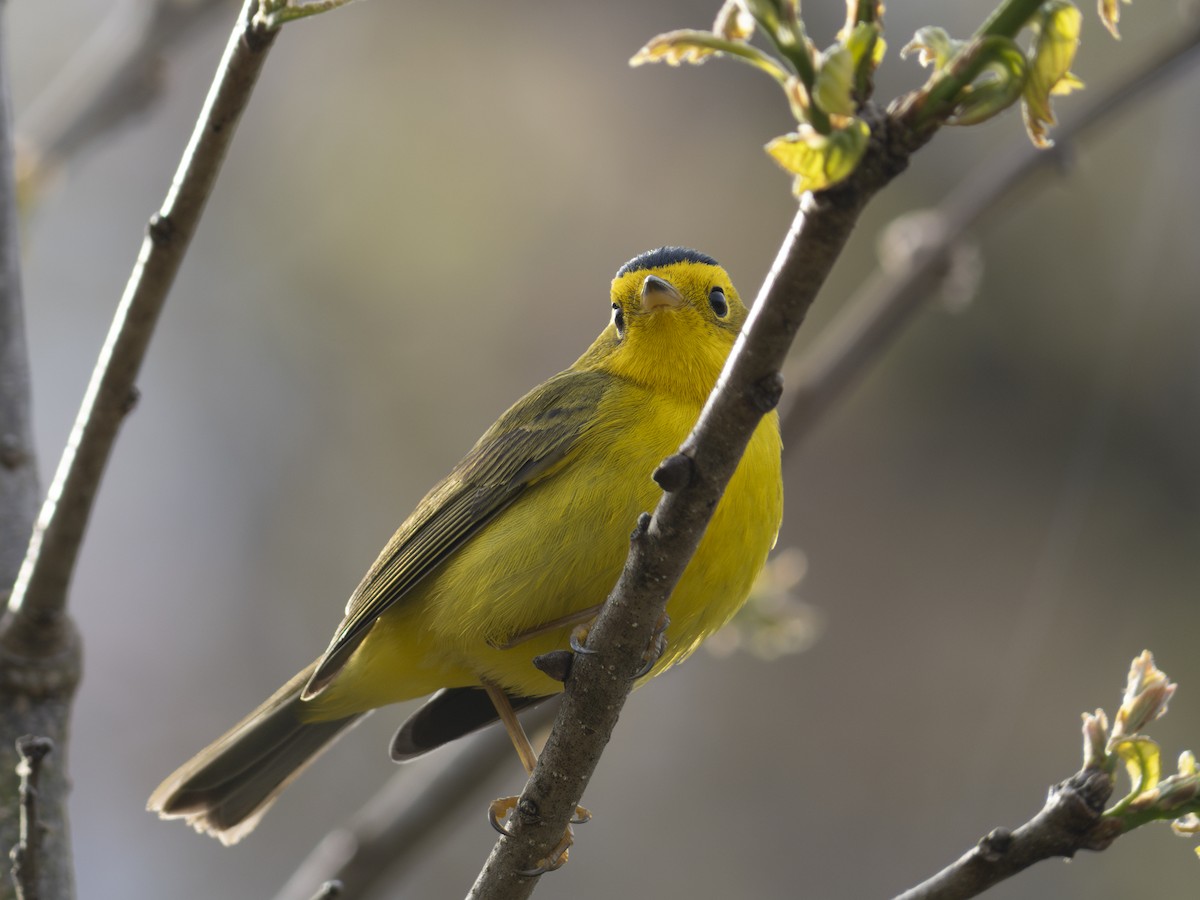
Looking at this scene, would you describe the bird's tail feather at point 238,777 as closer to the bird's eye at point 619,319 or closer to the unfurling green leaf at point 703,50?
the bird's eye at point 619,319

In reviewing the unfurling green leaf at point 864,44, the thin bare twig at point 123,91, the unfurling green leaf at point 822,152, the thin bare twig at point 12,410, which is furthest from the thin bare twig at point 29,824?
the thin bare twig at point 123,91

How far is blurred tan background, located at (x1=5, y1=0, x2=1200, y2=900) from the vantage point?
23.9 ft

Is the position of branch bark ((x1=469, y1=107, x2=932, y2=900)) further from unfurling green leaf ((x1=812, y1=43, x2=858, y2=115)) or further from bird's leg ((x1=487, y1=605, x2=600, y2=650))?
bird's leg ((x1=487, y1=605, x2=600, y2=650))

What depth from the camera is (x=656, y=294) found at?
3.61 metres

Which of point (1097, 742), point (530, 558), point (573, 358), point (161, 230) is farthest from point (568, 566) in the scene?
point (573, 358)

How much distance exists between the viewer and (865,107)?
1.48 metres

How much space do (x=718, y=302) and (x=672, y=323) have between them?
0.23 meters

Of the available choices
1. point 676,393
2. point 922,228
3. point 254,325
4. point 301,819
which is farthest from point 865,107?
point 254,325

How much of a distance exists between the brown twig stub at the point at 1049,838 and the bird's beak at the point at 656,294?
6.50ft

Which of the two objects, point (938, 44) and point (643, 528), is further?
point (643, 528)

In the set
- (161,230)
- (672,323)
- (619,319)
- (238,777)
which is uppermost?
(619,319)

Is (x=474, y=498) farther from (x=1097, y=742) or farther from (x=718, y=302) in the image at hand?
(x=1097, y=742)

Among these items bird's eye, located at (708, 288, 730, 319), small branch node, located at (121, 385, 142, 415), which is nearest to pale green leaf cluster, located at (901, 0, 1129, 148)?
small branch node, located at (121, 385, 142, 415)

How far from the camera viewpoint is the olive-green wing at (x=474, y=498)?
3582 millimetres
